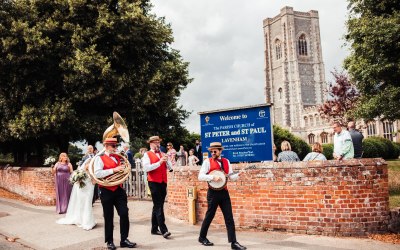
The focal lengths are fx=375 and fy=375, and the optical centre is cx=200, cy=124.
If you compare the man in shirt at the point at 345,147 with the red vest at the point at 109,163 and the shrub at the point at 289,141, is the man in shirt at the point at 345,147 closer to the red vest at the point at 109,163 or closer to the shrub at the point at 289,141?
the red vest at the point at 109,163

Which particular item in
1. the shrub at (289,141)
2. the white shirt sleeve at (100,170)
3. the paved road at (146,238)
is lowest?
the paved road at (146,238)

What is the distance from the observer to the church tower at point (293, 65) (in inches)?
3898

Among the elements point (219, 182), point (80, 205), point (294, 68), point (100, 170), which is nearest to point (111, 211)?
point (100, 170)

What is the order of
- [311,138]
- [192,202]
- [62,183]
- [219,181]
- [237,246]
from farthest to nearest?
[311,138] → [62,183] → [192,202] → [219,181] → [237,246]

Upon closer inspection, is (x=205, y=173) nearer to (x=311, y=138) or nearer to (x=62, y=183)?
(x=62, y=183)

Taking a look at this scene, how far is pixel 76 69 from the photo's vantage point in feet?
58.0

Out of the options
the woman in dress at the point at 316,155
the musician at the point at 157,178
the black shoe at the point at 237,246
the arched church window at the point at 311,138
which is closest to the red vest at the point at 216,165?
the black shoe at the point at 237,246

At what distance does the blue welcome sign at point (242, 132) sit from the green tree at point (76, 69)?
9.54 meters

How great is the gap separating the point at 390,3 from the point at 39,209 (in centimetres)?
1543

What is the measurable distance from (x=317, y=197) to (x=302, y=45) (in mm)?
102841

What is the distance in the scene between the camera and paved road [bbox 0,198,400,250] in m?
6.80

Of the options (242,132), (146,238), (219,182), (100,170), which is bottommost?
(146,238)

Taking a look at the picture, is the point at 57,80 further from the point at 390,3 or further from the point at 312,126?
the point at 312,126

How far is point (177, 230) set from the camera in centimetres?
843
